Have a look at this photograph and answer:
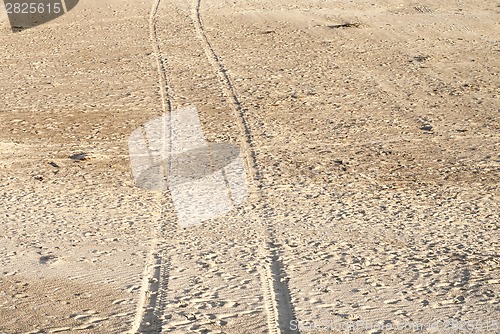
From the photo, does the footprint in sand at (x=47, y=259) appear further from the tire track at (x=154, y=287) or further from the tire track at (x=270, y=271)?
the tire track at (x=270, y=271)

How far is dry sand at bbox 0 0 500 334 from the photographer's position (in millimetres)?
5375

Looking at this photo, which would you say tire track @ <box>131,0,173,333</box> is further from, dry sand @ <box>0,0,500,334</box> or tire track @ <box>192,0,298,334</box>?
tire track @ <box>192,0,298,334</box>

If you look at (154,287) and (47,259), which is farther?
(47,259)

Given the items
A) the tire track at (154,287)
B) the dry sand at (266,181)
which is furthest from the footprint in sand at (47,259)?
the tire track at (154,287)

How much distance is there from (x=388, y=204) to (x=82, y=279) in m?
2.60

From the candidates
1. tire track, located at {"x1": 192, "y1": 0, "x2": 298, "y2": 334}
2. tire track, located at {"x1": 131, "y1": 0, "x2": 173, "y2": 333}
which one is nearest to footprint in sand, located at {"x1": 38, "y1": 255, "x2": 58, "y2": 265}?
tire track, located at {"x1": 131, "y1": 0, "x2": 173, "y2": 333}

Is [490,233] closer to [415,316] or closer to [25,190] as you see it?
[415,316]

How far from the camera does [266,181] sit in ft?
25.3

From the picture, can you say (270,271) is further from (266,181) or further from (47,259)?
(266,181)

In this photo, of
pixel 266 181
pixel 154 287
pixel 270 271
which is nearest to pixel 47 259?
pixel 154 287

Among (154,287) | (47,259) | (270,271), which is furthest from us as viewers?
(47,259)

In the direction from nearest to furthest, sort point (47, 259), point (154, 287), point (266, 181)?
point (154, 287) < point (47, 259) < point (266, 181)

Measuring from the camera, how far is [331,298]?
17.6 ft

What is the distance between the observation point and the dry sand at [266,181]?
A: 5375 millimetres
